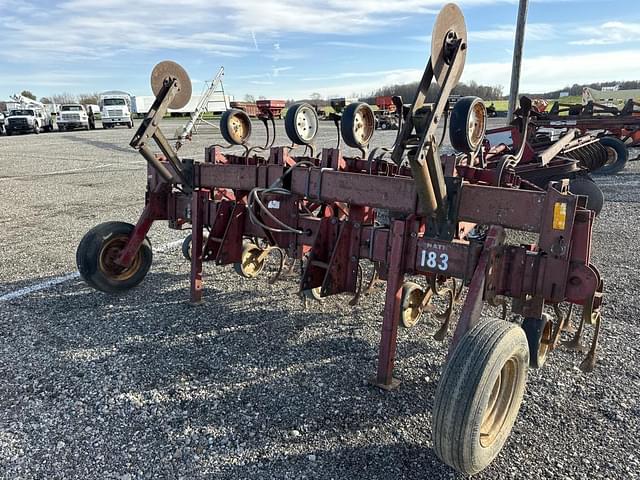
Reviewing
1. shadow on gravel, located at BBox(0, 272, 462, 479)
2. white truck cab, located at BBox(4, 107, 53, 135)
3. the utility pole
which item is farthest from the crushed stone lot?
white truck cab, located at BBox(4, 107, 53, 135)

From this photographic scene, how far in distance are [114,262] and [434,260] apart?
114 inches

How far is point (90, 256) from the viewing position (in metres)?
4.38

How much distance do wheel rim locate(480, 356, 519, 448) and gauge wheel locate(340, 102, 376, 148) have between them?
5.99 feet

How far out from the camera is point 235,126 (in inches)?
186

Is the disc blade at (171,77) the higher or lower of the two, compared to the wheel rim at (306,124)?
higher

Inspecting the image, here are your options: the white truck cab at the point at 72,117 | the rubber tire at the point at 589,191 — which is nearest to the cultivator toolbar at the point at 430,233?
the rubber tire at the point at 589,191

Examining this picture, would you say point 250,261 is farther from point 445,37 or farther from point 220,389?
point 445,37

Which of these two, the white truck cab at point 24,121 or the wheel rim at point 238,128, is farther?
the white truck cab at point 24,121

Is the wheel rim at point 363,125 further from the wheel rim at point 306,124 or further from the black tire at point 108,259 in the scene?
the black tire at point 108,259

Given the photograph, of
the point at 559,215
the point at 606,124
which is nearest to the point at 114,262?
the point at 559,215

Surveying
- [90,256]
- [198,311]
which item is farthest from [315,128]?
[90,256]

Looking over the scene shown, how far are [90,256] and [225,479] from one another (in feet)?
8.62

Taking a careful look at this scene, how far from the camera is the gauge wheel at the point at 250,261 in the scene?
4.88m

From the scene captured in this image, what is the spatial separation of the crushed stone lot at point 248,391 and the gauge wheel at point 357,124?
4.69ft
